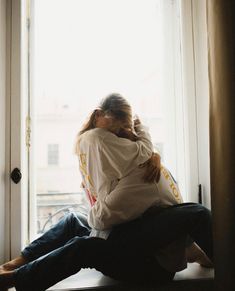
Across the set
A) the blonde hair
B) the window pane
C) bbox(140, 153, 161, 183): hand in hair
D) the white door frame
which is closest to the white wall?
the white door frame

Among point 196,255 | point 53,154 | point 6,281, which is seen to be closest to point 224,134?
point 196,255

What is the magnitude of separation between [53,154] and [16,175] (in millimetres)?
359

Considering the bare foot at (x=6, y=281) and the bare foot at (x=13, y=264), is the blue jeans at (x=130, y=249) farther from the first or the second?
the bare foot at (x=13, y=264)

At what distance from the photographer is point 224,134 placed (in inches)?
35.4

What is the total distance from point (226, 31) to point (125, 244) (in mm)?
778

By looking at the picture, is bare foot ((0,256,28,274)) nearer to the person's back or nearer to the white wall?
the white wall

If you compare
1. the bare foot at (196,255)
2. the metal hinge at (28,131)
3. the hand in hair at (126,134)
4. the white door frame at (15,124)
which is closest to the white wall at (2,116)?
the white door frame at (15,124)

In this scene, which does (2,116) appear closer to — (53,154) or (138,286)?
(53,154)

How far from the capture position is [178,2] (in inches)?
61.7

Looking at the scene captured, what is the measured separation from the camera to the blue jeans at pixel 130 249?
1.05m

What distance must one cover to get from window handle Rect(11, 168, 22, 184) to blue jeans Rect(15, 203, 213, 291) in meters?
0.39

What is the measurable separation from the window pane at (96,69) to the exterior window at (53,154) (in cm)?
1

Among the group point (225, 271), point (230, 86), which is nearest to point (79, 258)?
point (225, 271)

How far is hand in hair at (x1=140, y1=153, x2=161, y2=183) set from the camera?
3.97 ft
